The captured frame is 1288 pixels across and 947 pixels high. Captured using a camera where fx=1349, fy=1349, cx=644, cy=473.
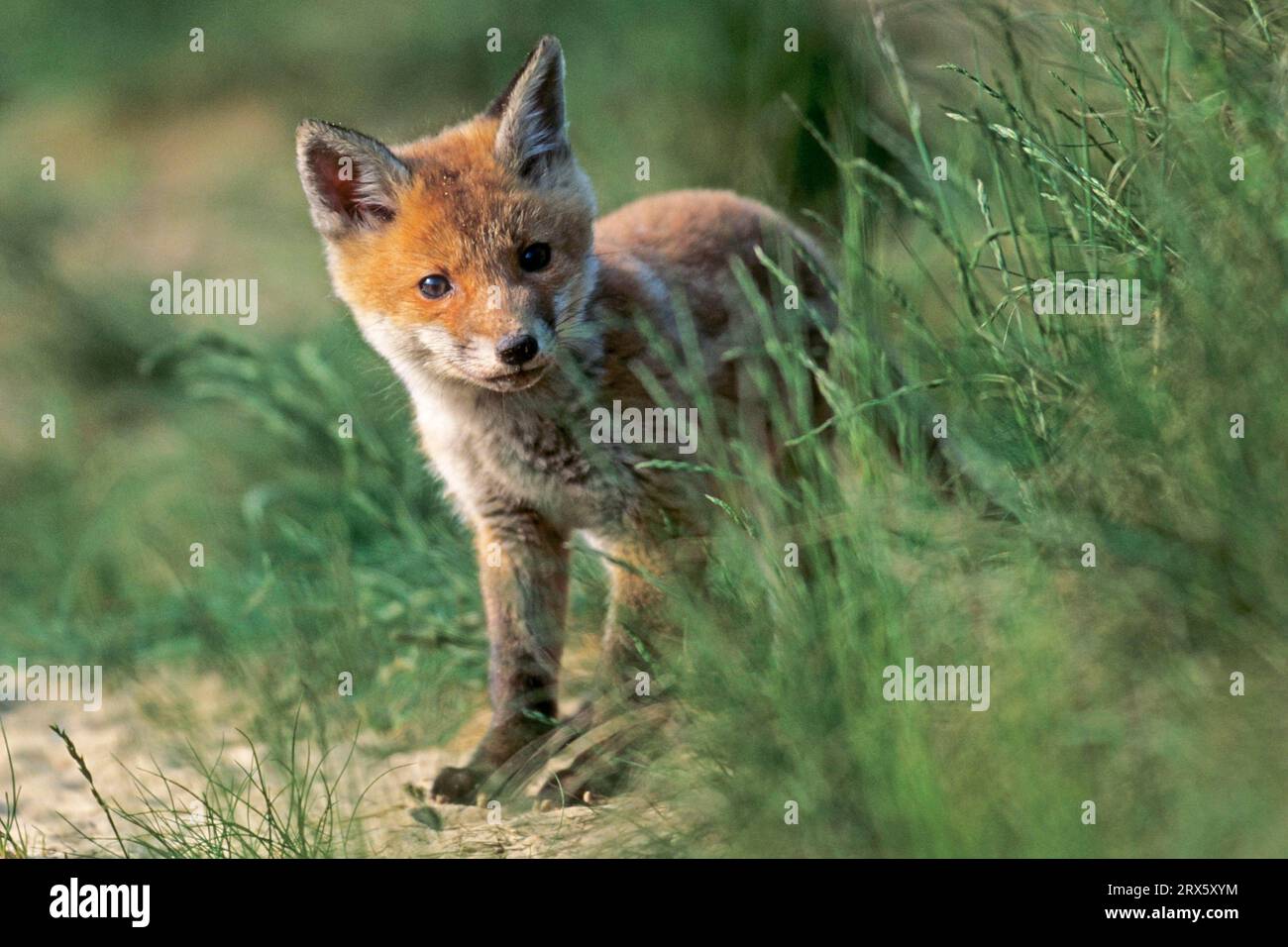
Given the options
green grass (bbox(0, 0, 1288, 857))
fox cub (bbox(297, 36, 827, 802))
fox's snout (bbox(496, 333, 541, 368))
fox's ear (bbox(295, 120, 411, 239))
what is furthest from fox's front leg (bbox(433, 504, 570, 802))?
fox's ear (bbox(295, 120, 411, 239))

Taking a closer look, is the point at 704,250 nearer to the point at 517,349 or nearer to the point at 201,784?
the point at 517,349

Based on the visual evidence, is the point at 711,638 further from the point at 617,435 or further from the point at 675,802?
the point at 617,435

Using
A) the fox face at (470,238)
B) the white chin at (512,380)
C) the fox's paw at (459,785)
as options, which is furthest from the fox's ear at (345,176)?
the fox's paw at (459,785)

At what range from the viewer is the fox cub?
3.86m

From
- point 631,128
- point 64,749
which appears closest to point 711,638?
point 64,749

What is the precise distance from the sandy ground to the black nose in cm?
122

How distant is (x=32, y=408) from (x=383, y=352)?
4.92m

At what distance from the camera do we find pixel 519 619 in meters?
4.18

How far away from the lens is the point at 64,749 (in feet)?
16.0

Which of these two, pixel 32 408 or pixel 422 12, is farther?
pixel 422 12

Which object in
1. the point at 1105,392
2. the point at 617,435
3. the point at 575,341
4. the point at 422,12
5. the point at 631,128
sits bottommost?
the point at 1105,392

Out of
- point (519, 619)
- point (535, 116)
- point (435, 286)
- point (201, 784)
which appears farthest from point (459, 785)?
point (535, 116)

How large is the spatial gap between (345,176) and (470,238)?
488 mm
